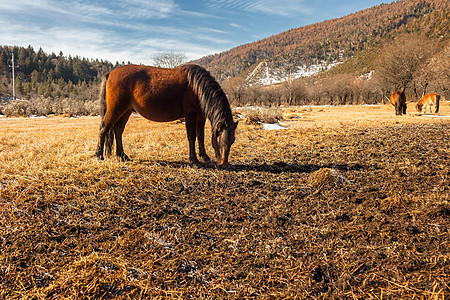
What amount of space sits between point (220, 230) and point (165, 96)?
330 cm

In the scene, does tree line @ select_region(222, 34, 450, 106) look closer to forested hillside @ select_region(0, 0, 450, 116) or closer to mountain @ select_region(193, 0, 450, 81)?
forested hillside @ select_region(0, 0, 450, 116)

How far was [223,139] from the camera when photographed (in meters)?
4.50

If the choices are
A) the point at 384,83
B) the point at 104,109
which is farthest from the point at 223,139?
the point at 384,83

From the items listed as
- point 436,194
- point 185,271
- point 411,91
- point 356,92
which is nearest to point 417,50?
point 411,91

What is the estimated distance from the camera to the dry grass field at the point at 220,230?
189 cm

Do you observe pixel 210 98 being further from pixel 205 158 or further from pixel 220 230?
pixel 220 230

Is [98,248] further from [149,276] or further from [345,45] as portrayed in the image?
[345,45]

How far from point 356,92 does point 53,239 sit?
235 ft

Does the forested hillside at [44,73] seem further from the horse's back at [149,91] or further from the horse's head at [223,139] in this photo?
the horse's head at [223,139]

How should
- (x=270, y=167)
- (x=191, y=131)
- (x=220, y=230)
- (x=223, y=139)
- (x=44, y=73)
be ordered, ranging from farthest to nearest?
(x=44, y=73), (x=270, y=167), (x=191, y=131), (x=223, y=139), (x=220, y=230)

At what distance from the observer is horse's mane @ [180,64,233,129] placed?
4664mm

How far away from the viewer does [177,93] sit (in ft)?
16.3

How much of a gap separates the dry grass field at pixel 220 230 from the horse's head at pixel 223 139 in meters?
0.40

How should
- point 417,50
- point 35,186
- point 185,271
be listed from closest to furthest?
point 185,271 < point 35,186 < point 417,50
